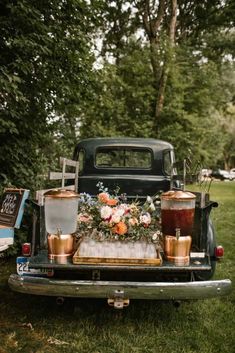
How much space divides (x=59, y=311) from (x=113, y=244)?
119 centimetres

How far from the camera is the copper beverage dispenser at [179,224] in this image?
11.6ft

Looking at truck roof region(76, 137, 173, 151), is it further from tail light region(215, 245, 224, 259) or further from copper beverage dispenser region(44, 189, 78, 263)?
copper beverage dispenser region(44, 189, 78, 263)

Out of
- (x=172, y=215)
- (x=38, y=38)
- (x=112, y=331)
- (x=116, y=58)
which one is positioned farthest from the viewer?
(x=116, y=58)

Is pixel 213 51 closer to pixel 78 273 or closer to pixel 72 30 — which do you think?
pixel 72 30

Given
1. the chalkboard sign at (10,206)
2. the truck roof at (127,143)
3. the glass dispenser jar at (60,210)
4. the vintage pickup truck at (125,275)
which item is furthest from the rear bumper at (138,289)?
the truck roof at (127,143)

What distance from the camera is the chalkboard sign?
14.1 ft

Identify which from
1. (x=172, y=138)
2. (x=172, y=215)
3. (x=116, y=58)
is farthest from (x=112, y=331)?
(x=116, y=58)

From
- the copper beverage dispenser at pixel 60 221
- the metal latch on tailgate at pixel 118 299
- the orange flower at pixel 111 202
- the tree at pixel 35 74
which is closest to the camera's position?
the metal latch on tailgate at pixel 118 299

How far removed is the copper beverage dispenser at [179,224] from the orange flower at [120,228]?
0.45 metres

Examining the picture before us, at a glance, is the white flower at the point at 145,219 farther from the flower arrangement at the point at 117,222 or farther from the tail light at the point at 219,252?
the tail light at the point at 219,252

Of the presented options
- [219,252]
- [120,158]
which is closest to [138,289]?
[219,252]

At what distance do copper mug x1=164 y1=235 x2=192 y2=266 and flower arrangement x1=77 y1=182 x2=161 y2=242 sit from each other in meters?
0.29

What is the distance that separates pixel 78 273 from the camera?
3750mm

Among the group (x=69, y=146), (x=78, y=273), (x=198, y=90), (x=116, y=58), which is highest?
(x=116, y=58)
